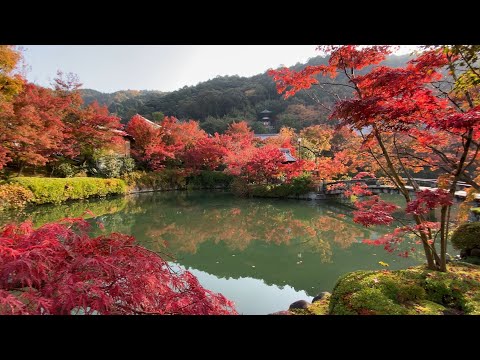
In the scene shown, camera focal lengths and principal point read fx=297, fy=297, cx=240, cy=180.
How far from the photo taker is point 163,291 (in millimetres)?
1632

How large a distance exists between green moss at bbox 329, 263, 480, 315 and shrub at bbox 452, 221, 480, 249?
1.64m

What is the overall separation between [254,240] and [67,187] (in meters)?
8.26

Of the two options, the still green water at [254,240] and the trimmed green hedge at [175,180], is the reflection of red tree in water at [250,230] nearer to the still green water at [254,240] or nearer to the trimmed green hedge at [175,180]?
the still green water at [254,240]

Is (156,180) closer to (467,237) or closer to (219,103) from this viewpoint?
(467,237)

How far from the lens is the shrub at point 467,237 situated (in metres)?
4.24

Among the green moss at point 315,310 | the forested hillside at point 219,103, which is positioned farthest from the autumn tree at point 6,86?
the forested hillside at point 219,103

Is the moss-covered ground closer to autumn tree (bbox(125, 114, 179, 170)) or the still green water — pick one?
the still green water

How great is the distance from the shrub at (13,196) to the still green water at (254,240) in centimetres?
51

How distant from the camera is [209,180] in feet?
55.6

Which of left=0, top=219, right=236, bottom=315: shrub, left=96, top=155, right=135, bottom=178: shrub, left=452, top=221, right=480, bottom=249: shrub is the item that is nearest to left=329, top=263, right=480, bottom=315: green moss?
left=0, top=219, right=236, bottom=315: shrub

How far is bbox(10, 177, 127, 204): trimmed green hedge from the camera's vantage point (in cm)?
998
